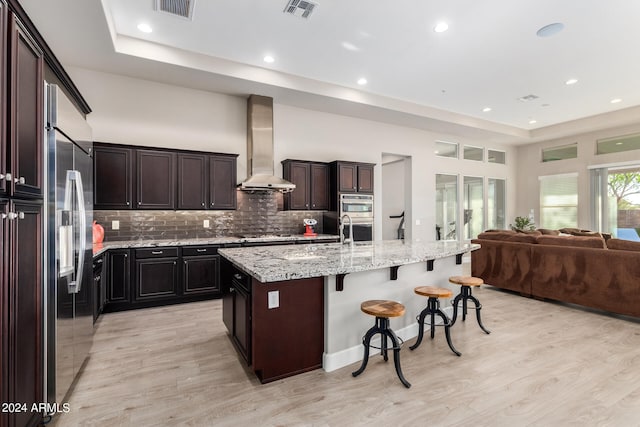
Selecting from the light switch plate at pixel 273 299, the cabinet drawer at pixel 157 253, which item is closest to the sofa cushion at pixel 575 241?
the light switch plate at pixel 273 299

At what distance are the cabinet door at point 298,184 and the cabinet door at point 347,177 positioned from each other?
600 mm

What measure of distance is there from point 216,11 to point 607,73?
20.4ft

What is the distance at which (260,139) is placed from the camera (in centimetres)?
538

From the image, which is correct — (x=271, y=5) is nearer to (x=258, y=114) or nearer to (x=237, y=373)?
(x=258, y=114)

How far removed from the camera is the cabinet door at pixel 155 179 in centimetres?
450

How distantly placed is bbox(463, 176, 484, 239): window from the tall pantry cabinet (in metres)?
9.00

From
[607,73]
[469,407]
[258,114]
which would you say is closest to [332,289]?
[469,407]

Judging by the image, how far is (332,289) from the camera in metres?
2.64

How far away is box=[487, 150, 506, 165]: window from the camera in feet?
30.3

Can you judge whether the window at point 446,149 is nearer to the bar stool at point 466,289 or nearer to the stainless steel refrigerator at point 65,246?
the bar stool at point 466,289

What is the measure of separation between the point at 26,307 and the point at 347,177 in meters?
4.96

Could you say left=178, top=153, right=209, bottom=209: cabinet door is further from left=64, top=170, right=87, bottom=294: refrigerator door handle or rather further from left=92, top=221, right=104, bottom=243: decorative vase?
left=64, top=170, right=87, bottom=294: refrigerator door handle

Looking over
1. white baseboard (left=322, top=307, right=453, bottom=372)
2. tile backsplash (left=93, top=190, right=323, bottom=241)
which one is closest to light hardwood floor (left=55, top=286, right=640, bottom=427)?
white baseboard (left=322, top=307, right=453, bottom=372)

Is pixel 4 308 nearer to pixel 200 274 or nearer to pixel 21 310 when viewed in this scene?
pixel 21 310
